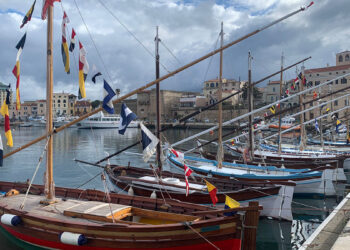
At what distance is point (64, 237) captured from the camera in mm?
9484

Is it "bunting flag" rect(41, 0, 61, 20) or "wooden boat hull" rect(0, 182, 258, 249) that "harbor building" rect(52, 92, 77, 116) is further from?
"wooden boat hull" rect(0, 182, 258, 249)

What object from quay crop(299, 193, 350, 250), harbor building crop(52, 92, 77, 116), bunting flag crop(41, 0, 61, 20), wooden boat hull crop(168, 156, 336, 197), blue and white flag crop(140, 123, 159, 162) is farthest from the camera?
harbor building crop(52, 92, 77, 116)

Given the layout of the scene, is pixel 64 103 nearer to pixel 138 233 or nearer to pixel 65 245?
pixel 65 245

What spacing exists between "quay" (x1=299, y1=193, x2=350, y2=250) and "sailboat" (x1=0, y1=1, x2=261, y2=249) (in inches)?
76.0

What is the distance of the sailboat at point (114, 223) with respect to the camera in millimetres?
9000

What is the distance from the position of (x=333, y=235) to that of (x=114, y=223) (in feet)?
22.8

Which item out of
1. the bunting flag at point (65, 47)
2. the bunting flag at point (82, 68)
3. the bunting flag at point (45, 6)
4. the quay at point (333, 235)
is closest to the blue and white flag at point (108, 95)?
the bunting flag at point (82, 68)

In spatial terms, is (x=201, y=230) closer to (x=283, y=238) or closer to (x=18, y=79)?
(x=283, y=238)

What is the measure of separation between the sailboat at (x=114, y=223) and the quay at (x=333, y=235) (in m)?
1.93

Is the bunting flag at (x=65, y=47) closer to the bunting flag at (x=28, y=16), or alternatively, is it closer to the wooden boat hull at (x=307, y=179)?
the bunting flag at (x=28, y=16)

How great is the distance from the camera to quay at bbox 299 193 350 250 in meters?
9.07

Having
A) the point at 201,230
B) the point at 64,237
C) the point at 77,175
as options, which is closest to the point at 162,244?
the point at 201,230

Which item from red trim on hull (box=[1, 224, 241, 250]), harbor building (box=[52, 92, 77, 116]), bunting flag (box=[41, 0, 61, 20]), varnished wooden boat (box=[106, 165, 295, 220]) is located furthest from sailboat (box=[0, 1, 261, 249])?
harbor building (box=[52, 92, 77, 116])

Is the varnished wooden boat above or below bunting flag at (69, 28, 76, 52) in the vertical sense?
below
